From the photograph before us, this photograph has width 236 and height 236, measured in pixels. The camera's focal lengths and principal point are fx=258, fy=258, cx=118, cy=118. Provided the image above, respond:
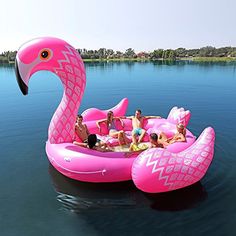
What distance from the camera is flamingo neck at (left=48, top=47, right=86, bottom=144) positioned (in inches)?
218

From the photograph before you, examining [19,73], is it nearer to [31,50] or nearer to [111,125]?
[31,50]

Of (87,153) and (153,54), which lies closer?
(87,153)

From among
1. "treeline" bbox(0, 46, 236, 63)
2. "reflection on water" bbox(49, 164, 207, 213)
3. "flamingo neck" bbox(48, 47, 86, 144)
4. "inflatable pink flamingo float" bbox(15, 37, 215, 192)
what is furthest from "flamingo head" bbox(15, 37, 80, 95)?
"treeline" bbox(0, 46, 236, 63)

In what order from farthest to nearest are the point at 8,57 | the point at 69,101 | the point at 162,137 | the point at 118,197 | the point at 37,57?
the point at 8,57, the point at 162,137, the point at 69,101, the point at 37,57, the point at 118,197

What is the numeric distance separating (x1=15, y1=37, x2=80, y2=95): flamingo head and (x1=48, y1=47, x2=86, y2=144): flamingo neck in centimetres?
22

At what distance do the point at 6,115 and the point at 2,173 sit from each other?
18.1 feet

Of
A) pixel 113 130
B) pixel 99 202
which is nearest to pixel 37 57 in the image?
pixel 113 130

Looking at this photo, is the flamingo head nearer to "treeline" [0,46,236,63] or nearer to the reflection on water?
the reflection on water

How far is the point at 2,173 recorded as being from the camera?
5723mm

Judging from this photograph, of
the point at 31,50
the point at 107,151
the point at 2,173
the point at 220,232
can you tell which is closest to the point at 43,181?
the point at 2,173

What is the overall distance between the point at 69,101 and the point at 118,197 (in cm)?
232

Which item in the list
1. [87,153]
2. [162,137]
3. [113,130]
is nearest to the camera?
[87,153]

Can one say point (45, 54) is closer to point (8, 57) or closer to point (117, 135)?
point (117, 135)

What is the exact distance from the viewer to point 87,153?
5047 mm
